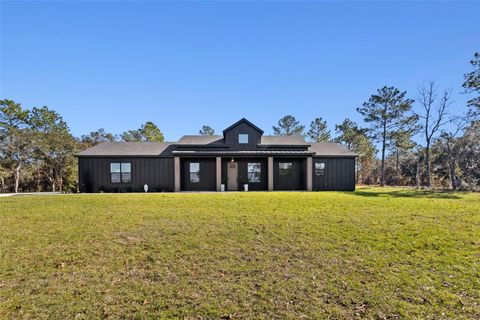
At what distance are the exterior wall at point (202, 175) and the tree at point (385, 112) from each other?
1859 centimetres

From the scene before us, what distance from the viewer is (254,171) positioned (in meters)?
18.0

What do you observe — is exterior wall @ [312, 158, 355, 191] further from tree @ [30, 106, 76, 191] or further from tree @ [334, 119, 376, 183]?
tree @ [30, 106, 76, 191]

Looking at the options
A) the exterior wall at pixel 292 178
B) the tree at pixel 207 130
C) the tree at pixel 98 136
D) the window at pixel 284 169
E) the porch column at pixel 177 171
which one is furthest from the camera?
the tree at pixel 207 130

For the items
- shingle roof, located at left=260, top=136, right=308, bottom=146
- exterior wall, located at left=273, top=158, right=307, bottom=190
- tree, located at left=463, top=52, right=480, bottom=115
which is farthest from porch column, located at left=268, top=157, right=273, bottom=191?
tree, located at left=463, top=52, right=480, bottom=115

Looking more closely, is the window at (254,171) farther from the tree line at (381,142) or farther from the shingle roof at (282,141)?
the tree line at (381,142)

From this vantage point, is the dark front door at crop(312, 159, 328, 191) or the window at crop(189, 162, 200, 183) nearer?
the window at crop(189, 162, 200, 183)

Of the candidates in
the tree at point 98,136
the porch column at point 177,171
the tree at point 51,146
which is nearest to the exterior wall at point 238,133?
the porch column at point 177,171

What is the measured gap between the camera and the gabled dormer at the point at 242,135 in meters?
18.4

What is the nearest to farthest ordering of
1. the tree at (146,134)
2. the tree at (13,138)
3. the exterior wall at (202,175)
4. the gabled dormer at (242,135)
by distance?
the exterior wall at (202,175) → the gabled dormer at (242,135) → the tree at (13,138) → the tree at (146,134)

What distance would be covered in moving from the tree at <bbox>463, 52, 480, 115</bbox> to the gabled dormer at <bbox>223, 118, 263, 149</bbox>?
1638 centimetres

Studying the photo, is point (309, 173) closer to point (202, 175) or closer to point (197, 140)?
point (202, 175)

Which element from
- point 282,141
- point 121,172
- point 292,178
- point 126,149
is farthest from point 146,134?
point 292,178

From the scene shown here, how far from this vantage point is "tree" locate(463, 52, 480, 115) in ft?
57.9

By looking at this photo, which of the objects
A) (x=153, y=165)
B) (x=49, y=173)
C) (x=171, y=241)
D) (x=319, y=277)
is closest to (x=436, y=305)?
(x=319, y=277)
